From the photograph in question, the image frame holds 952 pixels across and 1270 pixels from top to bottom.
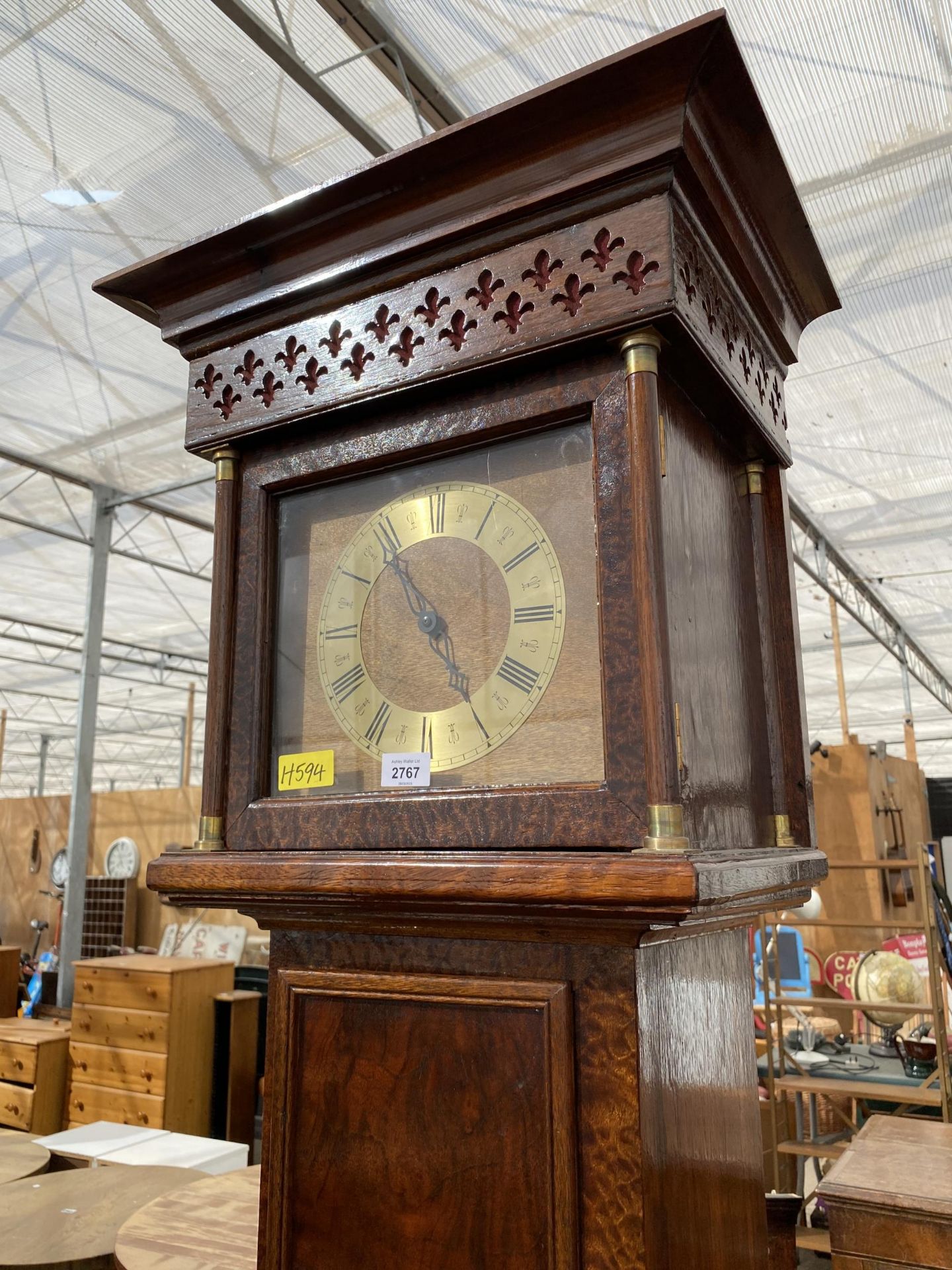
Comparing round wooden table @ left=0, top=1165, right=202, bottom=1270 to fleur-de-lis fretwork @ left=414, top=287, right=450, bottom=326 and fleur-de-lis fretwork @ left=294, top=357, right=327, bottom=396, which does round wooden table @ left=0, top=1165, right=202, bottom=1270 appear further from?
fleur-de-lis fretwork @ left=414, top=287, right=450, bottom=326

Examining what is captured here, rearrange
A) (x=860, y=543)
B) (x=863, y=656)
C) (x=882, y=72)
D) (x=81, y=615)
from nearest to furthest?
(x=882, y=72)
(x=860, y=543)
(x=81, y=615)
(x=863, y=656)

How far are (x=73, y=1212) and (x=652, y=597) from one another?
3.17 meters

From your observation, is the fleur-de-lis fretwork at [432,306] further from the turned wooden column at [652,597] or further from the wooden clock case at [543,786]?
the turned wooden column at [652,597]

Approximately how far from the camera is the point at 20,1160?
377cm

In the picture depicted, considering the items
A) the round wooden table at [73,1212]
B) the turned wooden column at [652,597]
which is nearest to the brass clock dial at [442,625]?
the turned wooden column at [652,597]

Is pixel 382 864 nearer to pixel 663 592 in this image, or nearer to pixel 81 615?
pixel 663 592

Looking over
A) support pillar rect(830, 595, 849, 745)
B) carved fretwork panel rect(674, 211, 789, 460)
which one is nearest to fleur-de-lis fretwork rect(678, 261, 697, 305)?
carved fretwork panel rect(674, 211, 789, 460)

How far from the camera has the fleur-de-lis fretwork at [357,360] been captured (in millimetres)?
1060

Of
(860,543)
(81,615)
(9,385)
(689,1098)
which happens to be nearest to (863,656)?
(860,543)

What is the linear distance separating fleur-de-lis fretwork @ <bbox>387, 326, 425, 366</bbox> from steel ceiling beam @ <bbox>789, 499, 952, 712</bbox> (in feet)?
18.3

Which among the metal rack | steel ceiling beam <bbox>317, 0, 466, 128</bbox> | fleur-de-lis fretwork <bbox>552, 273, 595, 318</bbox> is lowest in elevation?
the metal rack

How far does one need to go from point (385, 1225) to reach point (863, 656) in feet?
42.4

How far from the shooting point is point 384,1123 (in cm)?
93

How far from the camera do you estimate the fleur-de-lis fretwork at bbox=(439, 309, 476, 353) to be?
39.1 inches
